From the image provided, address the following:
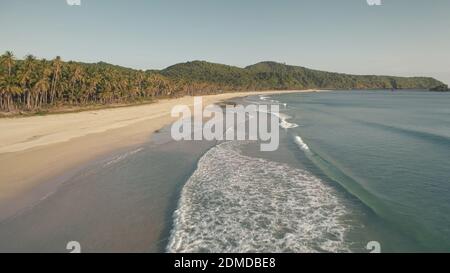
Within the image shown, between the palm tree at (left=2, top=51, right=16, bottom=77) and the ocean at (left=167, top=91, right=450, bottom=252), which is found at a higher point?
the palm tree at (left=2, top=51, right=16, bottom=77)

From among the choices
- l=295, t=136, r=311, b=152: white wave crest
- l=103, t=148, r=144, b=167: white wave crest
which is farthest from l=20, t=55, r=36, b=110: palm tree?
l=295, t=136, r=311, b=152: white wave crest

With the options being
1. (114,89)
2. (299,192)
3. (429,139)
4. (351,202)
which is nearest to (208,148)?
(299,192)

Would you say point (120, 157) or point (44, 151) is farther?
point (44, 151)

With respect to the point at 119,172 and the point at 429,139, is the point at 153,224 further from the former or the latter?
the point at 429,139

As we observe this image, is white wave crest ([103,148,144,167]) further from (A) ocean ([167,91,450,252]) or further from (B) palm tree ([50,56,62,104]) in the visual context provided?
(B) palm tree ([50,56,62,104])

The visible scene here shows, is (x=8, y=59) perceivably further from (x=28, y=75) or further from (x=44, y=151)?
(x=44, y=151)

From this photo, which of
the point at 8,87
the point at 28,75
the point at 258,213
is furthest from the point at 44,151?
the point at 28,75

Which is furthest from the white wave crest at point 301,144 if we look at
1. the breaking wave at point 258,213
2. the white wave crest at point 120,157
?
the white wave crest at point 120,157

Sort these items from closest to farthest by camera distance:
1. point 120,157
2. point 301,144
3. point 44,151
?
1. point 120,157
2. point 44,151
3. point 301,144
